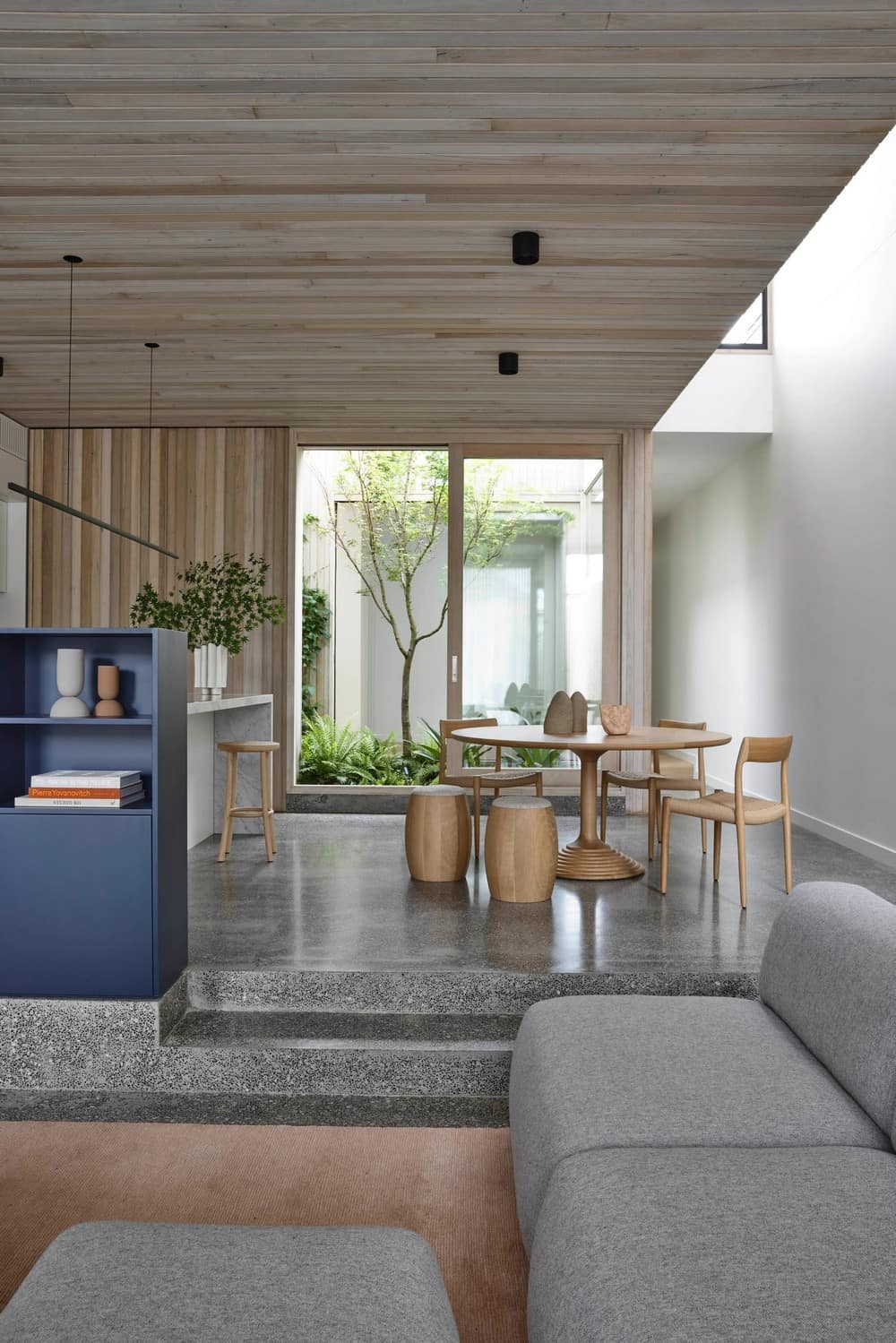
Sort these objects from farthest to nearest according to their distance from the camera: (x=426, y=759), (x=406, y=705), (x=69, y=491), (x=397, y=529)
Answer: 1. (x=397, y=529)
2. (x=406, y=705)
3. (x=426, y=759)
4. (x=69, y=491)

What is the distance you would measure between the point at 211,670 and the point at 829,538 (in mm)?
4030

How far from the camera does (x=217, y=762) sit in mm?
6453

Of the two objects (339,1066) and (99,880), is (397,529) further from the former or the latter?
(339,1066)

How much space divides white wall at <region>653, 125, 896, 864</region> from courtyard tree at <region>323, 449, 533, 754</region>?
2868 mm

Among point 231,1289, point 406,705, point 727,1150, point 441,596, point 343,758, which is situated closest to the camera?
point 231,1289

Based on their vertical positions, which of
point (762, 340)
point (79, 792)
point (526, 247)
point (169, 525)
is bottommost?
point (79, 792)

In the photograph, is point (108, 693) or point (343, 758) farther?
point (343, 758)

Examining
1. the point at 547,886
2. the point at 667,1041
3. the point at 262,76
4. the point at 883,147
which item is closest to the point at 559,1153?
the point at 667,1041

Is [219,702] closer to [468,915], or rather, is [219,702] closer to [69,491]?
[468,915]

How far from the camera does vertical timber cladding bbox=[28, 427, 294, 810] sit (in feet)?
23.9

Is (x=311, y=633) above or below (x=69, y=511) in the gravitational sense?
below

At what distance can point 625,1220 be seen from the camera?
149 centimetres

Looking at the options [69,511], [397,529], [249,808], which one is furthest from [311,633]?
[69,511]

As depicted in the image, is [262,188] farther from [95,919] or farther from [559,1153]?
[559,1153]
